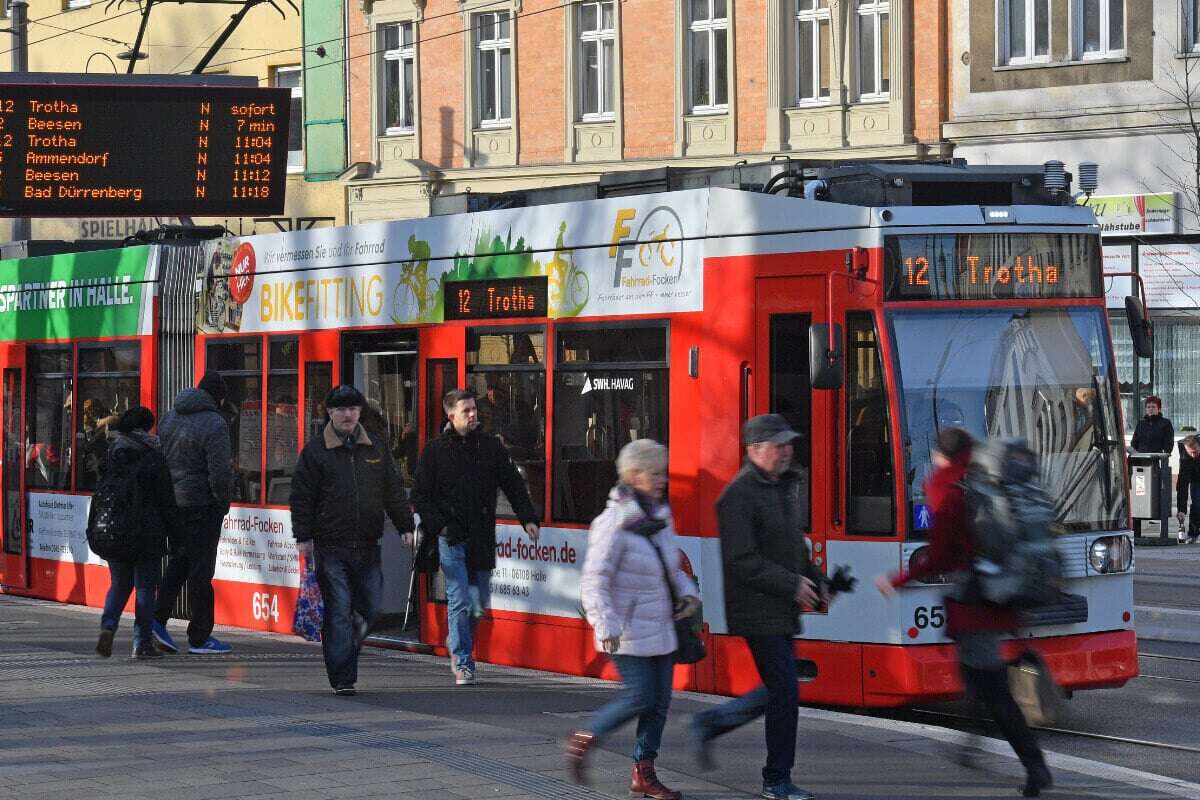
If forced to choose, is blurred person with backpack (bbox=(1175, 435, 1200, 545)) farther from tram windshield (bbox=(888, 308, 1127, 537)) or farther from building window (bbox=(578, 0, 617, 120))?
tram windshield (bbox=(888, 308, 1127, 537))

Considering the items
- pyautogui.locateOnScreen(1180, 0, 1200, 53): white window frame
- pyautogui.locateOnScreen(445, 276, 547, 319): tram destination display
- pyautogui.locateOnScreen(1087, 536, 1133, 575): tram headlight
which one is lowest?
pyautogui.locateOnScreen(1087, 536, 1133, 575): tram headlight

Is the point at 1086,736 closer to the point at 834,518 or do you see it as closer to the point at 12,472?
→ the point at 834,518

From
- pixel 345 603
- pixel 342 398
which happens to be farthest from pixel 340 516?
pixel 342 398

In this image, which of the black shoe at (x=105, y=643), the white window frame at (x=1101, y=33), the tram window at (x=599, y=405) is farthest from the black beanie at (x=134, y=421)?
the white window frame at (x=1101, y=33)

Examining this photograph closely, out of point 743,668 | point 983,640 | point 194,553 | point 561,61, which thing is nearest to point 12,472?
point 194,553

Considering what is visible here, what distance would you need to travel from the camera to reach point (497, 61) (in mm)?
33031

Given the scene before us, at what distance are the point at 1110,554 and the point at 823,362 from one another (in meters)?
1.89

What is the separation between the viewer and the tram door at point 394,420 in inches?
527

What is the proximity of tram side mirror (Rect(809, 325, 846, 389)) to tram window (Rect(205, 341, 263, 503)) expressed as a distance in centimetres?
585

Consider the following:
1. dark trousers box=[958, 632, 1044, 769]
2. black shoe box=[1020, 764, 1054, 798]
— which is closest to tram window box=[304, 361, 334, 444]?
dark trousers box=[958, 632, 1044, 769]

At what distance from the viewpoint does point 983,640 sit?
26.1 ft

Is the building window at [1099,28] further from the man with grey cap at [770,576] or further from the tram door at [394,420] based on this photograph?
the man with grey cap at [770,576]

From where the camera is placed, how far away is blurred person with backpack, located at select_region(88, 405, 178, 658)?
1263cm

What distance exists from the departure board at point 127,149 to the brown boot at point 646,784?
10.8 m
